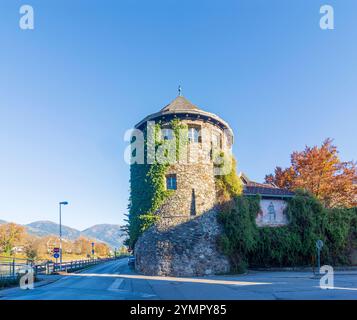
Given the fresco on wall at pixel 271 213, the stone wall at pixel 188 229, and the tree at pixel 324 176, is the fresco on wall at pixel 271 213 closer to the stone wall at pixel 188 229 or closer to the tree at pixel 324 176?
the stone wall at pixel 188 229

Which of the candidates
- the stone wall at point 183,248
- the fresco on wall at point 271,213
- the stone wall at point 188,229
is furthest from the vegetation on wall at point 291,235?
the stone wall at point 188,229

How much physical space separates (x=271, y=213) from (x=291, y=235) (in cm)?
219

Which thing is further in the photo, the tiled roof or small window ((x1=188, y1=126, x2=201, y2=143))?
the tiled roof

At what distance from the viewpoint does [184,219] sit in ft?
66.0

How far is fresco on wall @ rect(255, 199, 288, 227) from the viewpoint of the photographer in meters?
23.2

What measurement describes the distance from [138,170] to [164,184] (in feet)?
9.35

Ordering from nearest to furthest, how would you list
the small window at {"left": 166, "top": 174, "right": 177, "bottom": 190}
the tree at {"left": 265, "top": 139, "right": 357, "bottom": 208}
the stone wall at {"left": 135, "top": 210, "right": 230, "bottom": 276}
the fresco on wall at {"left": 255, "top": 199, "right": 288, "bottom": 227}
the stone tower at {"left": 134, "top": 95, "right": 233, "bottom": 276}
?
the stone wall at {"left": 135, "top": 210, "right": 230, "bottom": 276}, the stone tower at {"left": 134, "top": 95, "right": 233, "bottom": 276}, the small window at {"left": 166, "top": 174, "right": 177, "bottom": 190}, the fresco on wall at {"left": 255, "top": 199, "right": 288, "bottom": 227}, the tree at {"left": 265, "top": 139, "right": 357, "bottom": 208}

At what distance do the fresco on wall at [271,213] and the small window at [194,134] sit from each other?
7448mm

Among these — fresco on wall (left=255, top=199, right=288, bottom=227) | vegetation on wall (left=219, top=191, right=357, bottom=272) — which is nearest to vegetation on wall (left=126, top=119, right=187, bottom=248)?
vegetation on wall (left=219, top=191, right=357, bottom=272)

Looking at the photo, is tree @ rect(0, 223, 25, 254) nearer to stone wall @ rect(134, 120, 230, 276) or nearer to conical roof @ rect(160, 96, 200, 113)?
stone wall @ rect(134, 120, 230, 276)

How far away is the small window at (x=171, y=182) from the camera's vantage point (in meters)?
21.1
